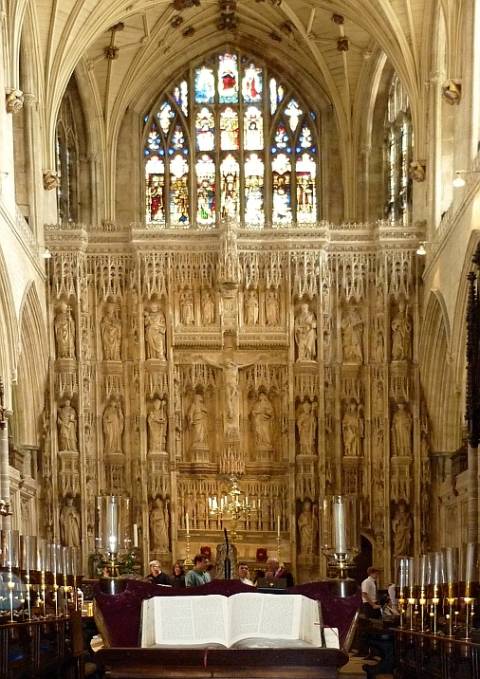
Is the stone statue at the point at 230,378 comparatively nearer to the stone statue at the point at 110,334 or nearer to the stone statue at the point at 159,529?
the stone statue at the point at 110,334

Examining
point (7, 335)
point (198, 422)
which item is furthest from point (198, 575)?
point (198, 422)

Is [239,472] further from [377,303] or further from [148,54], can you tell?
[148,54]

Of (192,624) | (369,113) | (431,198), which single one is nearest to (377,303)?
(431,198)

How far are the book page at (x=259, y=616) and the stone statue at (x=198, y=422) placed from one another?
70.4ft

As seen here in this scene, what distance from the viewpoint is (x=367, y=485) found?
29.3 metres

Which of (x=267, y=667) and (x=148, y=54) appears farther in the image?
(x=148, y=54)

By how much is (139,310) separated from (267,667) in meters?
22.2

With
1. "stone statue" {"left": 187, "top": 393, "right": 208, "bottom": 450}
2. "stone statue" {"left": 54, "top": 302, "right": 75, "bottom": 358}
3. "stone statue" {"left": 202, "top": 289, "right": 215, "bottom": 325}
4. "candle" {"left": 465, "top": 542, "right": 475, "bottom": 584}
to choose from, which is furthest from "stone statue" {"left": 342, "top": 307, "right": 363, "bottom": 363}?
"candle" {"left": 465, "top": 542, "right": 475, "bottom": 584}

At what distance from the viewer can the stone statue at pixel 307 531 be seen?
29.2 meters

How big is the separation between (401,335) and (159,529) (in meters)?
6.38

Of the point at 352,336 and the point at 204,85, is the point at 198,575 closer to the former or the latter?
the point at 352,336

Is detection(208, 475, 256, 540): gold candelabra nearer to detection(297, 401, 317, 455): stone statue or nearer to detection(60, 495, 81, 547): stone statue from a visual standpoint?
detection(297, 401, 317, 455): stone statue

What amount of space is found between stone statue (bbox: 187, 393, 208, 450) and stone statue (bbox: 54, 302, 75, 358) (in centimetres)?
274

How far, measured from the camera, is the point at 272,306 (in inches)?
1184
